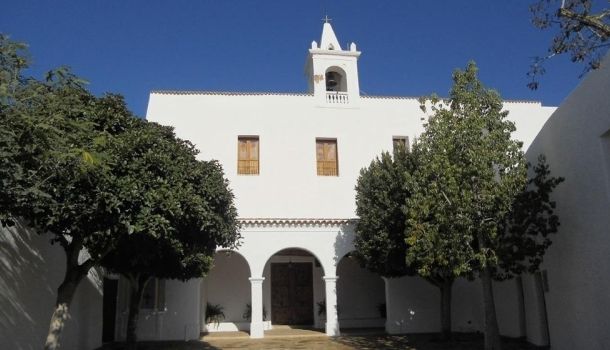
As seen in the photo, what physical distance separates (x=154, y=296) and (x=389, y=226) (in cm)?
798

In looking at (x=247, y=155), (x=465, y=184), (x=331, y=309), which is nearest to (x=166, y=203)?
(x=465, y=184)

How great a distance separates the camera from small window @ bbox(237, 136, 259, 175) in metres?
20.3

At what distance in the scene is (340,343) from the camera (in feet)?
53.8

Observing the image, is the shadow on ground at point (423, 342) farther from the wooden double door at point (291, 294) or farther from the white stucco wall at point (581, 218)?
the wooden double door at point (291, 294)

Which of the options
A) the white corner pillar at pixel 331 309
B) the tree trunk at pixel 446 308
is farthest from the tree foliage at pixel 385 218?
the white corner pillar at pixel 331 309

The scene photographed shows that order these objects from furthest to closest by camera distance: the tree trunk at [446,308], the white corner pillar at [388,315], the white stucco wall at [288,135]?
the white stucco wall at [288,135], the white corner pillar at [388,315], the tree trunk at [446,308]

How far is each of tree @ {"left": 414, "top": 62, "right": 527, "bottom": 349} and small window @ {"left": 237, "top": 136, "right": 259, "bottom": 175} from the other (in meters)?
8.46

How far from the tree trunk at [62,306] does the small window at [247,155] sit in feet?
33.0

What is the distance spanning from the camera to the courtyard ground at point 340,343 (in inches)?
614

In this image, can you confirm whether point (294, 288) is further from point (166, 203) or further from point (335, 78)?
point (166, 203)

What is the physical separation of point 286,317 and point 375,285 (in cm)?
356

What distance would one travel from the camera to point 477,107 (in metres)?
13.0

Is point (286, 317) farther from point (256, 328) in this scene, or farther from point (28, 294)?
point (28, 294)

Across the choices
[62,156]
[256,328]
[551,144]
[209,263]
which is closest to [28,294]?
[209,263]
